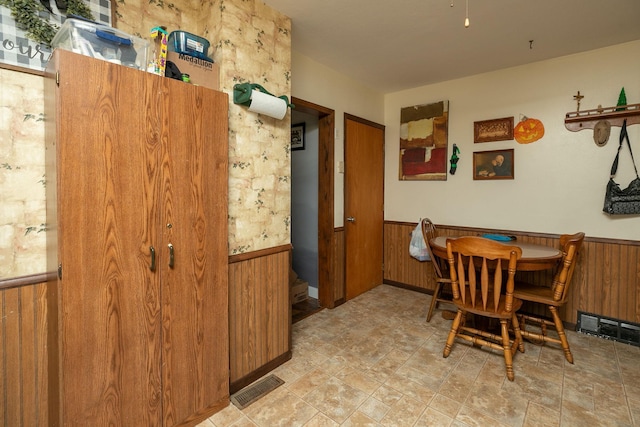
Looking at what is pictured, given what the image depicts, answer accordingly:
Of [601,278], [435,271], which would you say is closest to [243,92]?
[435,271]

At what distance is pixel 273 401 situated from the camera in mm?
1804

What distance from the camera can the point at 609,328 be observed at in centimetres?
257

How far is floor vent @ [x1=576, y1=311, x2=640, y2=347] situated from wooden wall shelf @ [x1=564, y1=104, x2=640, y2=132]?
1.68m

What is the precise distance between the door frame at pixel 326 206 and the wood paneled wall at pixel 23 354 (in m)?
2.28

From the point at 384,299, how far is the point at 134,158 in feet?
9.70

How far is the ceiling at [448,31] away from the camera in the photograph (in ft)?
6.68

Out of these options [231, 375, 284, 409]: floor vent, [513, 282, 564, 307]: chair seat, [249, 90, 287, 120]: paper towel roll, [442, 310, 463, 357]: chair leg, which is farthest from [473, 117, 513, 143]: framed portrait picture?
[231, 375, 284, 409]: floor vent

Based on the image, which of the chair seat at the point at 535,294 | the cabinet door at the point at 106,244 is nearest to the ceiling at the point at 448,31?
the cabinet door at the point at 106,244

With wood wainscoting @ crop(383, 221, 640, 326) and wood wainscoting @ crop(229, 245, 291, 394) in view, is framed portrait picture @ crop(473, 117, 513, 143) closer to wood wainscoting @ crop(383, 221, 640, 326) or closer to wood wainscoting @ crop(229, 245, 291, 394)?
wood wainscoting @ crop(383, 221, 640, 326)

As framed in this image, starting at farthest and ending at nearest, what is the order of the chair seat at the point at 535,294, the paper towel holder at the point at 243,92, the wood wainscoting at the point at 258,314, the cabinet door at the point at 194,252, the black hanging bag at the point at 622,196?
the black hanging bag at the point at 622,196 → the chair seat at the point at 535,294 → the wood wainscoting at the point at 258,314 → the paper towel holder at the point at 243,92 → the cabinet door at the point at 194,252

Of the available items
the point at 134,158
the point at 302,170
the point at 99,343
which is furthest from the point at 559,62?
the point at 99,343

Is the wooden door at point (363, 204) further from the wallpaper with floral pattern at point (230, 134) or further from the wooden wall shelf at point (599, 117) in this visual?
the wooden wall shelf at point (599, 117)

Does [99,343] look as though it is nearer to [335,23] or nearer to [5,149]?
[5,149]

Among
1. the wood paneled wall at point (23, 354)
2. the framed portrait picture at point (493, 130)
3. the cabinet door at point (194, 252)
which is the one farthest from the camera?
the framed portrait picture at point (493, 130)
